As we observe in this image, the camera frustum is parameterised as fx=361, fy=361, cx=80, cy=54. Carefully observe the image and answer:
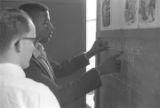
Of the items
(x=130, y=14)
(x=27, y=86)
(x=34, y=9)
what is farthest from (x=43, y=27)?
(x=27, y=86)

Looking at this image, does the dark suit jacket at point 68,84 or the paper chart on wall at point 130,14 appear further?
the dark suit jacket at point 68,84

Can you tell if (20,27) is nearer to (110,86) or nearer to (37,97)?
(37,97)

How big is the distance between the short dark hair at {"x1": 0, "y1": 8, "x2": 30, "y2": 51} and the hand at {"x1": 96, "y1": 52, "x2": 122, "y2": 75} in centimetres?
90

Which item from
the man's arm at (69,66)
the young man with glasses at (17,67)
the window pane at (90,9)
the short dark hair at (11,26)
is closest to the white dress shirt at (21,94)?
the young man with glasses at (17,67)

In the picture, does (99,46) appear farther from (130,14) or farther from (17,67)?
(17,67)

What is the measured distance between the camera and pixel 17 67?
1129 mm

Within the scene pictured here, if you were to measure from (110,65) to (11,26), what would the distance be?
3.19ft

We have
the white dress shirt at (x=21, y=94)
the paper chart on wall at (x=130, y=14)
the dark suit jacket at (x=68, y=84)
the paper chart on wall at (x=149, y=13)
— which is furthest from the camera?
the dark suit jacket at (x=68, y=84)

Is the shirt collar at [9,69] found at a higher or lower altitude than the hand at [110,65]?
higher

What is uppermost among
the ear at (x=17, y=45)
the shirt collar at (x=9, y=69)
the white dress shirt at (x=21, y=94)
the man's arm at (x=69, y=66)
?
the ear at (x=17, y=45)

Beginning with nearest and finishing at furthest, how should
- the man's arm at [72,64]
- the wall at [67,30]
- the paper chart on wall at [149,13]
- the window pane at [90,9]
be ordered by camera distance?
the paper chart on wall at [149,13] < the man's arm at [72,64] < the wall at [67,30] < the window pane at [90,9]

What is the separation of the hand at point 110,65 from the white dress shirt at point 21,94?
950 mm

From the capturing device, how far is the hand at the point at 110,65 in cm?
203

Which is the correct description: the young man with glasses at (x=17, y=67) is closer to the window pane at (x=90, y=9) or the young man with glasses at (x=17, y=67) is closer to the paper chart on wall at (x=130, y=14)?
the paper chart on wall at (x=130, y=14)
